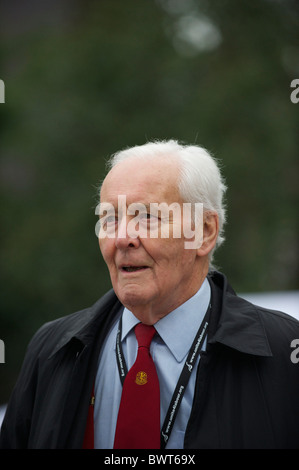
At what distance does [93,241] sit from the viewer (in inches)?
362

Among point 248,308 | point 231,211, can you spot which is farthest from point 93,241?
point 248,308

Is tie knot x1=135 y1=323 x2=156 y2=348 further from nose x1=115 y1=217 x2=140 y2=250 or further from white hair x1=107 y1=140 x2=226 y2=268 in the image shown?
white hair x1=107 y1=140 x2=226 y2=268

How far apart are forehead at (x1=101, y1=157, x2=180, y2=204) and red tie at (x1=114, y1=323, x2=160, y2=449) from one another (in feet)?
2.34

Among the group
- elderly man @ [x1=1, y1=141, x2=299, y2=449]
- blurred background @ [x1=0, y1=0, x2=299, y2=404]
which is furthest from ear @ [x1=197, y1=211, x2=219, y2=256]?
blurred background @ [x1=0, y1=0, x2=299, y2=404]

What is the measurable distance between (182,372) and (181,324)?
23 centimetres

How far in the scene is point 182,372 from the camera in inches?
89.4

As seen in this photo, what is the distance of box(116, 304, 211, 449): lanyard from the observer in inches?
86.5

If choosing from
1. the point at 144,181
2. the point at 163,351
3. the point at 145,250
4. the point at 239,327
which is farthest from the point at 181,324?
the point at 144,181

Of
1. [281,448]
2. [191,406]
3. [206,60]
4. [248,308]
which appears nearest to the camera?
[281,448]

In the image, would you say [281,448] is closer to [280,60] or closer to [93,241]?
[93,241]

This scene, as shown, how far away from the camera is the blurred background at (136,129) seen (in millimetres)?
9227

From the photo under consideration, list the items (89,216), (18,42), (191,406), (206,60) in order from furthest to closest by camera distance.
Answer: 1. (18,42)
2. (206,60)
3. (89,216)
4. (191,406)
